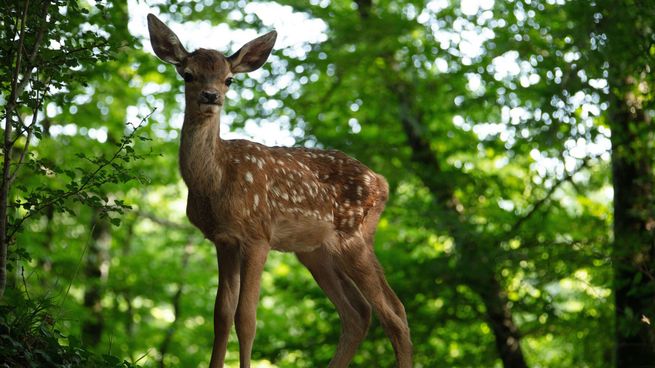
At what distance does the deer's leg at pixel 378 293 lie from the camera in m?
5.39

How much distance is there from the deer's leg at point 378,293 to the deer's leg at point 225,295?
78 centimetres

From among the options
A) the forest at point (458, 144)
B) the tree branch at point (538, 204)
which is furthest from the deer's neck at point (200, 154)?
the tree branch at point (538, 204)

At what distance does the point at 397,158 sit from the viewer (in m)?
11.0

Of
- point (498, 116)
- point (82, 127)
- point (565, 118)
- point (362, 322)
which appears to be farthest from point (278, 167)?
point (82, 127)

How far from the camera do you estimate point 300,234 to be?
5.26m

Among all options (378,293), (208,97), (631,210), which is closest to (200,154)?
(208,97)

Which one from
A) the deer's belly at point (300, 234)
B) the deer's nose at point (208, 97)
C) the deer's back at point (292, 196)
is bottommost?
the deer's belly at point (300, 234)

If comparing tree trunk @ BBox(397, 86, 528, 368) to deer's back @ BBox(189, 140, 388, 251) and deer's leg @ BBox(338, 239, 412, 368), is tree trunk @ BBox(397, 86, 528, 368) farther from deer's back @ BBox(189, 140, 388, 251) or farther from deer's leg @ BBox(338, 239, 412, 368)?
deer's leg @ BBox(338, 239, 412, 368)

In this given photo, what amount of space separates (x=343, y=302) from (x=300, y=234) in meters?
0.66

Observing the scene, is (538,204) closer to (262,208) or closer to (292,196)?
(292,196)

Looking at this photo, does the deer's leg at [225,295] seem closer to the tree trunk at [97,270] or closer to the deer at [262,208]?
the deer at [262,208]

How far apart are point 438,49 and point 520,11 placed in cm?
106

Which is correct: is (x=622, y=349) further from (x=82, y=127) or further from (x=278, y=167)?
(x=82, y=127)

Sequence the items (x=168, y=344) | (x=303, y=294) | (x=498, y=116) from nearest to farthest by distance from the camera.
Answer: (x=303, y=294), (x=498, y=116), (x=168, y=344)
